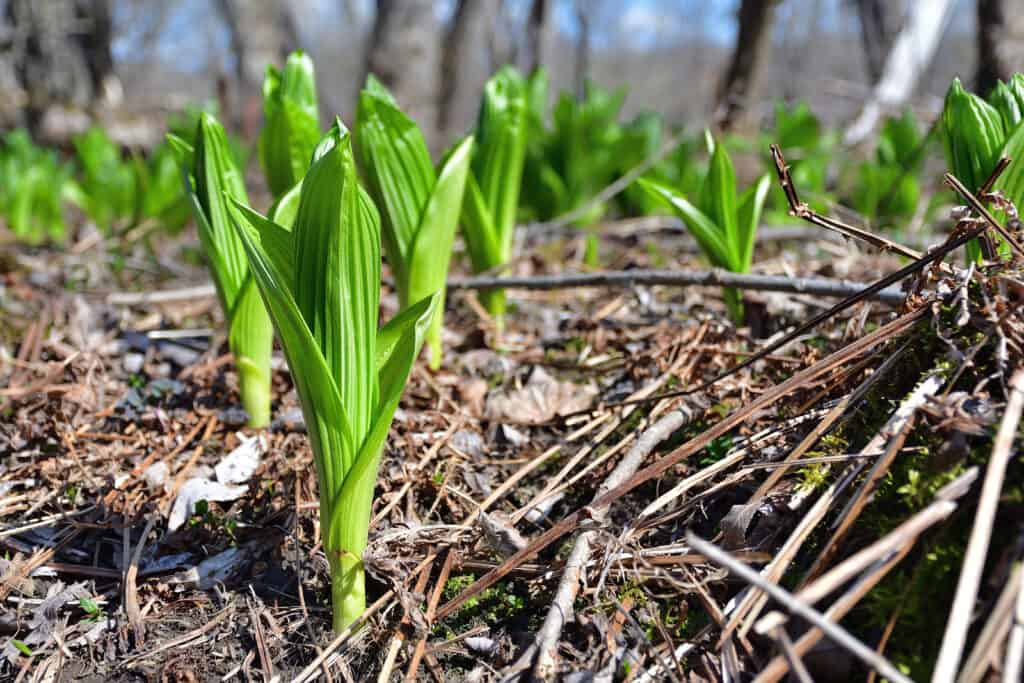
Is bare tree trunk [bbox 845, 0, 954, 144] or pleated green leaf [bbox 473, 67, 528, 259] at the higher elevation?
bare tree trunk [bbox 845, 0, 954, 144]

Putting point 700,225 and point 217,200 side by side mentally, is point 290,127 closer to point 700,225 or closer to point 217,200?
point 217,200

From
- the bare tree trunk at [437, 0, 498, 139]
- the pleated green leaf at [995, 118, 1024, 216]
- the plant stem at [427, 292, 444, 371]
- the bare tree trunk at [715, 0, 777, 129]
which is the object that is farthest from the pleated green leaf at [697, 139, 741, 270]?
the bare tree trunk at [437, 0, 498, 139]

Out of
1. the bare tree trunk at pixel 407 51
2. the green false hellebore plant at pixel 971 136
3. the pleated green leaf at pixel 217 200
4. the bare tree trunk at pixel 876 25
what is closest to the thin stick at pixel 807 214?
the green false hellebore plant at pixel 971 136

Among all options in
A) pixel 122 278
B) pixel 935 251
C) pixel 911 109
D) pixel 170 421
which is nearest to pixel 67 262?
pixel 122 278

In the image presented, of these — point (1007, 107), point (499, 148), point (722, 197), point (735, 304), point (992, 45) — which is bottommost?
point (735, 304)

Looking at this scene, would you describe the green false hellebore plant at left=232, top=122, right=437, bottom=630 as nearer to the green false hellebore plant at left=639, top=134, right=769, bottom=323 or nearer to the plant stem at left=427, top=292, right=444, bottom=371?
the plant stem at left=427, top=292, right=444, bottom=371

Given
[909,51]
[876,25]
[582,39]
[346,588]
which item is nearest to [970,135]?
[346,588]
